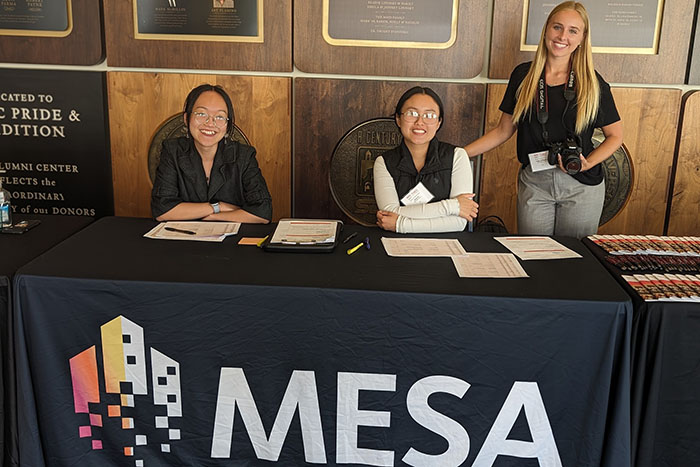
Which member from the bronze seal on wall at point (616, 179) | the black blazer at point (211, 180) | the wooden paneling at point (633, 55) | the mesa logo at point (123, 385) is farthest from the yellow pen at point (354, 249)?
the bronze seal on wall at point (616, 179)

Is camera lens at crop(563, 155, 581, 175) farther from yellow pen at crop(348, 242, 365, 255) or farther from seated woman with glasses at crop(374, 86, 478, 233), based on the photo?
yellow pen at crop(348, 242, 365, 255)

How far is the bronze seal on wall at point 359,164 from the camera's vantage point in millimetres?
3514

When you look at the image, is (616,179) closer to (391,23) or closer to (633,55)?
(633,55)

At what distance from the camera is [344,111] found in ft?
11.4

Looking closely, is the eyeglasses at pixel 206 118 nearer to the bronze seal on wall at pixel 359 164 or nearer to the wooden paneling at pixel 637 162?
the bronze seal on wall at pixel 359 164

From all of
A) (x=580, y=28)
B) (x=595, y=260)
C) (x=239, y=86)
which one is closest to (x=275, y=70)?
(x=239, y=86)

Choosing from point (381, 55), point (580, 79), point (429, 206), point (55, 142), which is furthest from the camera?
point (55, 142)

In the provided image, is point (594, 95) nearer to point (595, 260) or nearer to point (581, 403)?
point (595, 260)

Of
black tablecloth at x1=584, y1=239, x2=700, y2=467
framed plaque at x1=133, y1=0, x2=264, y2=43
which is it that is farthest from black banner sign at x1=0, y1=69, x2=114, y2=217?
black tablecloth at x1=584, y1=239, x2=700, y2=467

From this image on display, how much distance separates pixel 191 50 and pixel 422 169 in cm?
162

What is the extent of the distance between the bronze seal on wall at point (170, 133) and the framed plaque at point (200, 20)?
0.43 meters

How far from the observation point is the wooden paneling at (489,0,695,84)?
328 cm

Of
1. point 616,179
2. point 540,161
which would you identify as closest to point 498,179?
point 616,179

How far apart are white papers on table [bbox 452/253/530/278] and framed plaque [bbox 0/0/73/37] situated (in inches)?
105
